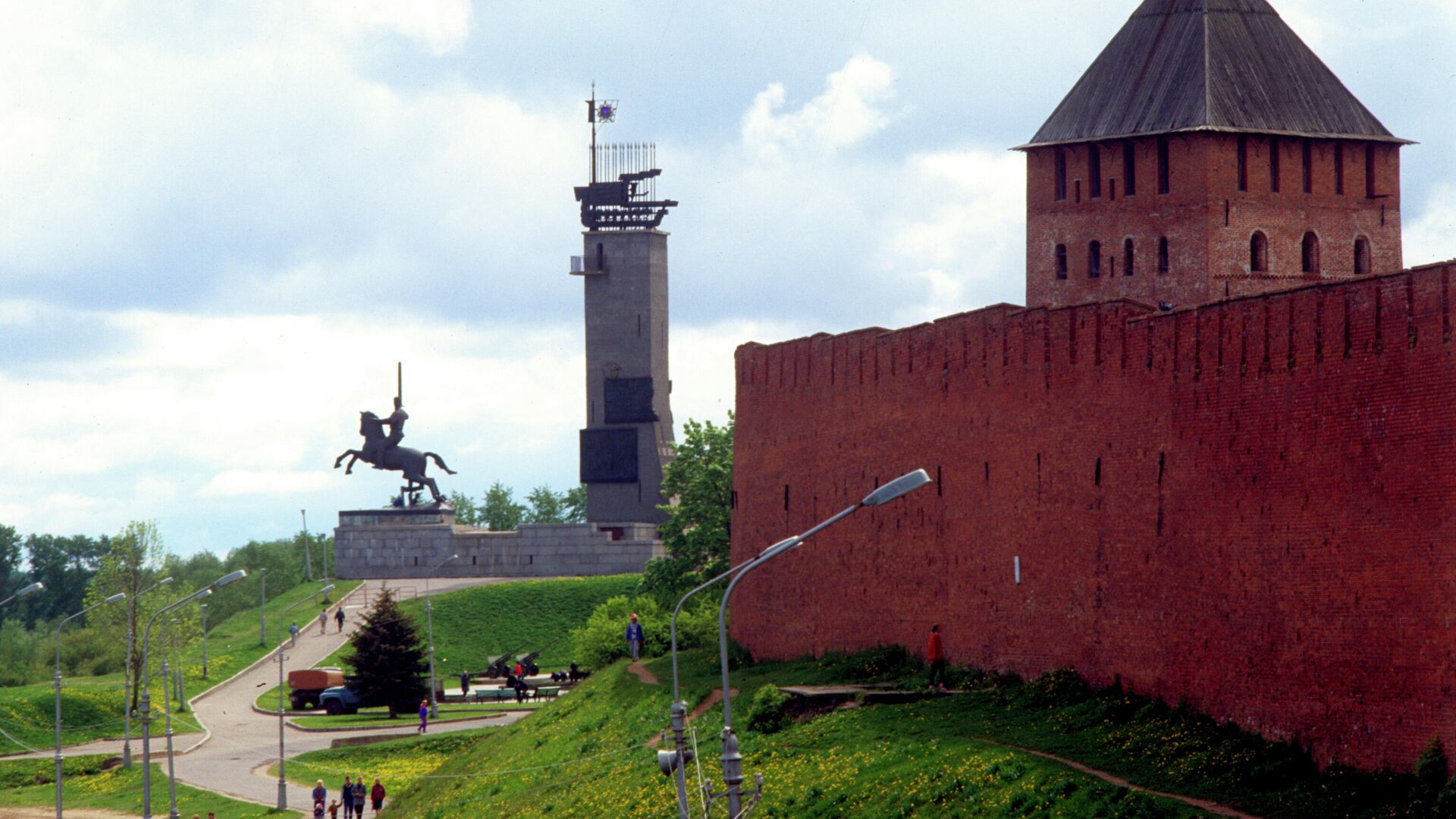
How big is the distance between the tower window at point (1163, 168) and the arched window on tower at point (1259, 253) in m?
1.88

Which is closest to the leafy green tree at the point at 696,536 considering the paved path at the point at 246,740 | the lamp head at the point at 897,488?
the paved path at the point at 246,740

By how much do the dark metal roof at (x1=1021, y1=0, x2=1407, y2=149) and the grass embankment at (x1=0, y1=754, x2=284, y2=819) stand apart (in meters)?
23.8

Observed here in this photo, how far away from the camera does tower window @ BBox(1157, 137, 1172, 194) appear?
39875 millimetres

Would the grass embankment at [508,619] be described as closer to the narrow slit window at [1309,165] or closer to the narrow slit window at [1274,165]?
the narrow slit window at [1274,165]

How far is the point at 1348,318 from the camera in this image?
2580 centimetres

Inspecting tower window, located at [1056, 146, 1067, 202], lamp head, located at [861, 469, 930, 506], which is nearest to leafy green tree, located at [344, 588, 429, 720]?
tower window, located at [1056, 146, 1067, 202]

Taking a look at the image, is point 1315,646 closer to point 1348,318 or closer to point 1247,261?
point 1348,318

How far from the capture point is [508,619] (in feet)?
267

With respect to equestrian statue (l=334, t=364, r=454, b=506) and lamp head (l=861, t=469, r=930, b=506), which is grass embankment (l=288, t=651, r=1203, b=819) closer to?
lamp head (l=861, t=469, r=930, b=506)

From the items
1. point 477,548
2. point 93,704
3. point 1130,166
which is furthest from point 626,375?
point 1130,166

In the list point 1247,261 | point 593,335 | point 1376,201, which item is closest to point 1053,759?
point 1247,261

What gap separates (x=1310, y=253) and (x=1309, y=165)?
5.47 feet

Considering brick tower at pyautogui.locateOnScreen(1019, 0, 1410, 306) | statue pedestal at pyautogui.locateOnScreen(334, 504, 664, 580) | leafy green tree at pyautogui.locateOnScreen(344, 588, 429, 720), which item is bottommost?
leafy green tree at pyautogui.locateOnScreen(344, 588, 429, 720)

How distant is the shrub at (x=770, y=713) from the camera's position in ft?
113
